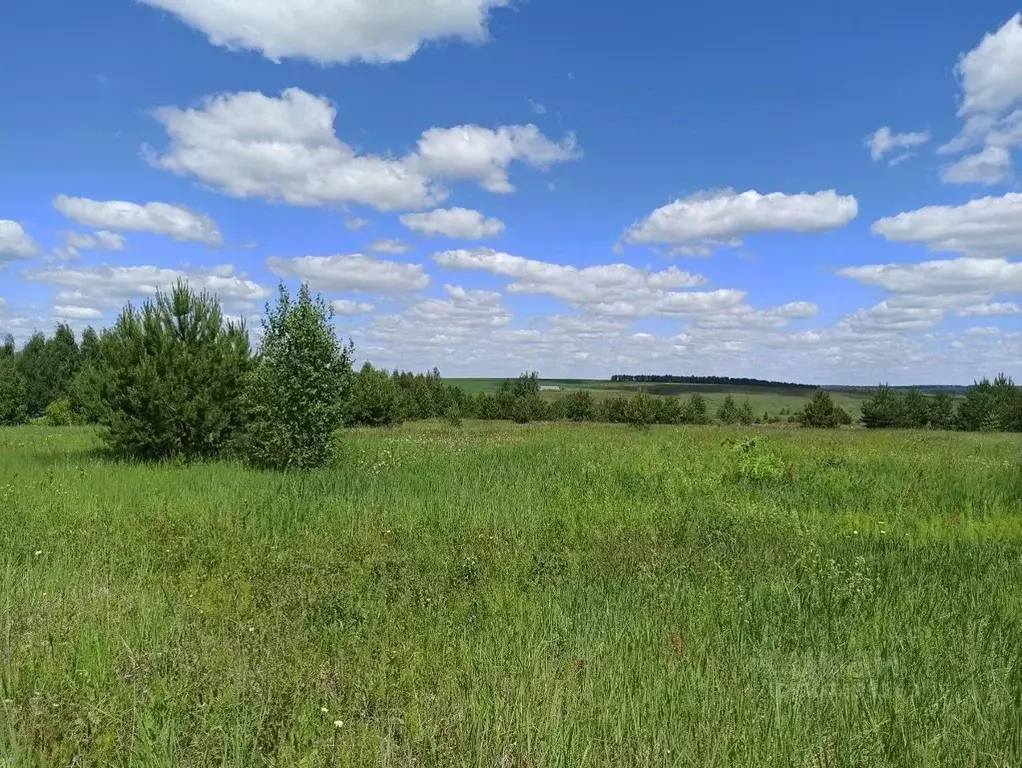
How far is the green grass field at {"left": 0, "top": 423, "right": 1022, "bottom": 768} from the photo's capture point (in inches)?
129

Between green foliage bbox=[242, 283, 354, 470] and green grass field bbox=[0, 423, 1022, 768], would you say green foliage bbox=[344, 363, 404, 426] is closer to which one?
green foliage bbox=[242, 283, 354, 470]

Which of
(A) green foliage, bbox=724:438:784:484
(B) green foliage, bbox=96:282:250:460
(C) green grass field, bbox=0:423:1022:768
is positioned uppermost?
(B) green foliage, bbox=96:282:250:460

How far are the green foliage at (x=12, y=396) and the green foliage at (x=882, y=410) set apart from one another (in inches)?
3032

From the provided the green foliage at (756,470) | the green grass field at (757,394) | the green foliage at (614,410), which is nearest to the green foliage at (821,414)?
the green foliage at (614,410)

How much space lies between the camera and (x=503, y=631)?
478 cm

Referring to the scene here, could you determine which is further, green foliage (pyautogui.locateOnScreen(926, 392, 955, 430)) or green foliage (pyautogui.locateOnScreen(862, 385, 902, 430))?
green foliage (pyautogui.locateOnScreen(926, 392, 955, 430))

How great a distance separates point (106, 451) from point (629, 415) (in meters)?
43.3

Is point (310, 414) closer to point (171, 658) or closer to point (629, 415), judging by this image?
point (171, 658)

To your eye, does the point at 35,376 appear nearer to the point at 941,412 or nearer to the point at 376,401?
the point at 376,401

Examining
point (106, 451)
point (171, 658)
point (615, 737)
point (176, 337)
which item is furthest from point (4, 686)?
point (106, 451)

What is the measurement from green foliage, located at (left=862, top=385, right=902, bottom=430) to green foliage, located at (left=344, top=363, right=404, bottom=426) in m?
44.2

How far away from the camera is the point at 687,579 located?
6.16 meters

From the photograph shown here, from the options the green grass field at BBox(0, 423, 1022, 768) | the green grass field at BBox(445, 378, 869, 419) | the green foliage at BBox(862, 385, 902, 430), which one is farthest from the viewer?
the green grass field at BBox(445, 378, 869, 419)

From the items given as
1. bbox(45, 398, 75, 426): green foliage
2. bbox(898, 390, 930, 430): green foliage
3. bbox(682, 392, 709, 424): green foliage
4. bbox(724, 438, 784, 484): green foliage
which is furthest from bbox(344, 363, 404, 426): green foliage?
bbox(898, 390, 930, 430): green foliage
